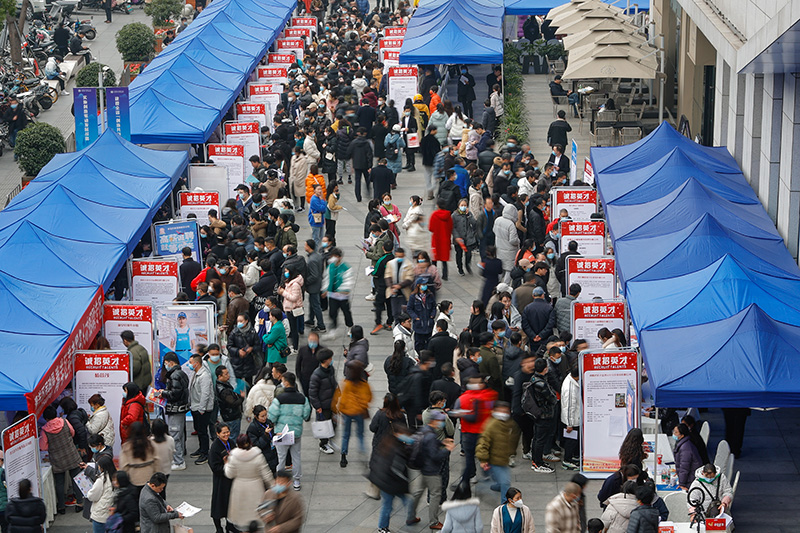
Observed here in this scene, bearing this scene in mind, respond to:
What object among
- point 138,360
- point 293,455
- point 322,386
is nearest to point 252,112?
point 138,360

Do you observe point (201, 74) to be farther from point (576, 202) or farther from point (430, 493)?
point (430, 493)

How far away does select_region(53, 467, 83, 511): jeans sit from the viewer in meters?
14.5

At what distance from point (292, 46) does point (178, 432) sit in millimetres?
23465

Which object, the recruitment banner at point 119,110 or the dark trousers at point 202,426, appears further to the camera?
the recruitment banner at point 119,110

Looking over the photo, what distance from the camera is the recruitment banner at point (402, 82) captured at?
29.8 m

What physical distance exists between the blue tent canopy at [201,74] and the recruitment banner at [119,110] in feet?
2.10

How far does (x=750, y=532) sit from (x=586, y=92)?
18992 mm

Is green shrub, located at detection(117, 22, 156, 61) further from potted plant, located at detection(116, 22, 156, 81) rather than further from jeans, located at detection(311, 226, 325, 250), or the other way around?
jeans, located at detection(311, 226, 325, 250)

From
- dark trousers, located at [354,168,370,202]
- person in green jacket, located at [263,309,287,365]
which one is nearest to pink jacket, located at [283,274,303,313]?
person in green jacket, located at [263,309,287,365]

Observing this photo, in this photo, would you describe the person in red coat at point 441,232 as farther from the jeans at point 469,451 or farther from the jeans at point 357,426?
the jeans at point 469,451

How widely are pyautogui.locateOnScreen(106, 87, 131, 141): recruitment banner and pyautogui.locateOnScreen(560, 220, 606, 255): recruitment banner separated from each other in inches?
365

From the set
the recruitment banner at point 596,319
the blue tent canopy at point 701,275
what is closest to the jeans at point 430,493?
the blue tent canopy at point 701,275

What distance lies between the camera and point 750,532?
1362 cm

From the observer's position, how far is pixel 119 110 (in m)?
23.9
